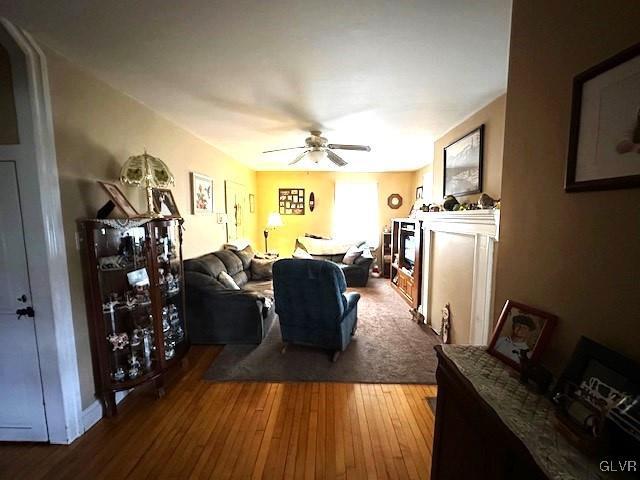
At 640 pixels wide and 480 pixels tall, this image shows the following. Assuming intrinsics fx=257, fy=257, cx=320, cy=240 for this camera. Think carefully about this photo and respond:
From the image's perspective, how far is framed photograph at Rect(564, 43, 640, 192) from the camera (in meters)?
0.64

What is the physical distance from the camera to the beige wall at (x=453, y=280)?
2.54 m

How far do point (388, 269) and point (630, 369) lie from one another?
5594mm

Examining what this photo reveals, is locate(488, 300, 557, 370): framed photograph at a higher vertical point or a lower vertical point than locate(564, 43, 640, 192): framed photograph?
lower

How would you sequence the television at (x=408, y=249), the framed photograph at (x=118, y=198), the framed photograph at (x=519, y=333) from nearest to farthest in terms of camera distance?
the framed photograph at (x=519, y=333) → the framed photograph at (x=118, y=198) → the television at (x=408, y=249)

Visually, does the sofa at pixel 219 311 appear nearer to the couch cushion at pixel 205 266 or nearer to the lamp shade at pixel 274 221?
the couch cushion at pixel 205 266

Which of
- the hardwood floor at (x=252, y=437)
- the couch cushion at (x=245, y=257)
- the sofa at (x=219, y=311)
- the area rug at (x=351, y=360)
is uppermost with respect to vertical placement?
the couch cushion at (x=245, y=257)

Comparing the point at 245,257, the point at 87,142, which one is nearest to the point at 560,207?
the point at 87,142

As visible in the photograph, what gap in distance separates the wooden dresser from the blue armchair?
1.39m

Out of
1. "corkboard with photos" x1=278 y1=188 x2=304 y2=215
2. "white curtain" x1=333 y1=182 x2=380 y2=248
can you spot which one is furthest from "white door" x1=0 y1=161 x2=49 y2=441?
"white curtain" x1=333 y1=182 x2=380 y2=248

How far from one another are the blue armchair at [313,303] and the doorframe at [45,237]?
1.52 m

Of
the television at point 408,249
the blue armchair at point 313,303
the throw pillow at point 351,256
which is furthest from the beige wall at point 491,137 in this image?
the throw pillow at point 351,256

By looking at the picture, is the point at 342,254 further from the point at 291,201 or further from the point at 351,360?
the point at 351,360

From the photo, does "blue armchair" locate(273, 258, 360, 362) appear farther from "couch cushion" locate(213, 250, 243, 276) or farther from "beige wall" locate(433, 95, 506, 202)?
"beige wall" locate(433, 95, 506, 202)

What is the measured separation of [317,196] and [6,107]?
5.00m
